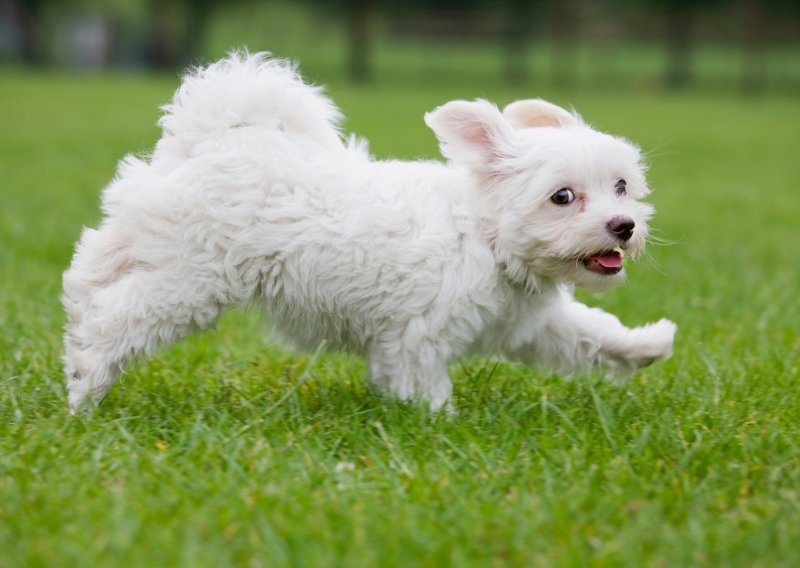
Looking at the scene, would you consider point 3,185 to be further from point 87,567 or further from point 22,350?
point 87,567

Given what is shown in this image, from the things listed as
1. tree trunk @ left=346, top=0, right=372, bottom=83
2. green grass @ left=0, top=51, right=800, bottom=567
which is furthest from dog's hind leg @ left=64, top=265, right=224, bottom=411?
tree trunk @ left=346, top=0, right=372, bottom=83

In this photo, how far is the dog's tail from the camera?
151 inches

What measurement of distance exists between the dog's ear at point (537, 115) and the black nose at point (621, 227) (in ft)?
2.01

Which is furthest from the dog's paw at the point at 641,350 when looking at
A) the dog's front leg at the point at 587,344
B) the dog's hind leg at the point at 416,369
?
the dog's hind leg at the point at 416,369

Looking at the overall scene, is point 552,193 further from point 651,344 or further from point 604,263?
point 651,344

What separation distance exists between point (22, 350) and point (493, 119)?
2.23 metres

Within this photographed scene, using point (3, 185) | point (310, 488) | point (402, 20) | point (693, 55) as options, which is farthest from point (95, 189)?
point (693, 55)

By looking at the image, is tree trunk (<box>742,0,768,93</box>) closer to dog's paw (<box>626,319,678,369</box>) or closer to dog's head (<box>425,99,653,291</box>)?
dog's paw (<box>626,319,678,369</box>)

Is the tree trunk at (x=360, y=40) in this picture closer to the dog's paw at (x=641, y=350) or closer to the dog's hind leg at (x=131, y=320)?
the dog's paw at (x=641, y=350)

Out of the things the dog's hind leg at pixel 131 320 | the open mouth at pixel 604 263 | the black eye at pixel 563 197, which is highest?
the black eye at pixel 563 197

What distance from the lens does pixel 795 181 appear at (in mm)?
12602

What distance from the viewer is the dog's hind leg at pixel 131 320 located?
144 inches

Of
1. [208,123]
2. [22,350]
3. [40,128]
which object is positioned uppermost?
[208,123]

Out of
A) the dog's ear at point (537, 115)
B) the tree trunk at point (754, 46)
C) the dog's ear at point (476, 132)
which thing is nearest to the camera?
the dog's ear at point (476, 132)
